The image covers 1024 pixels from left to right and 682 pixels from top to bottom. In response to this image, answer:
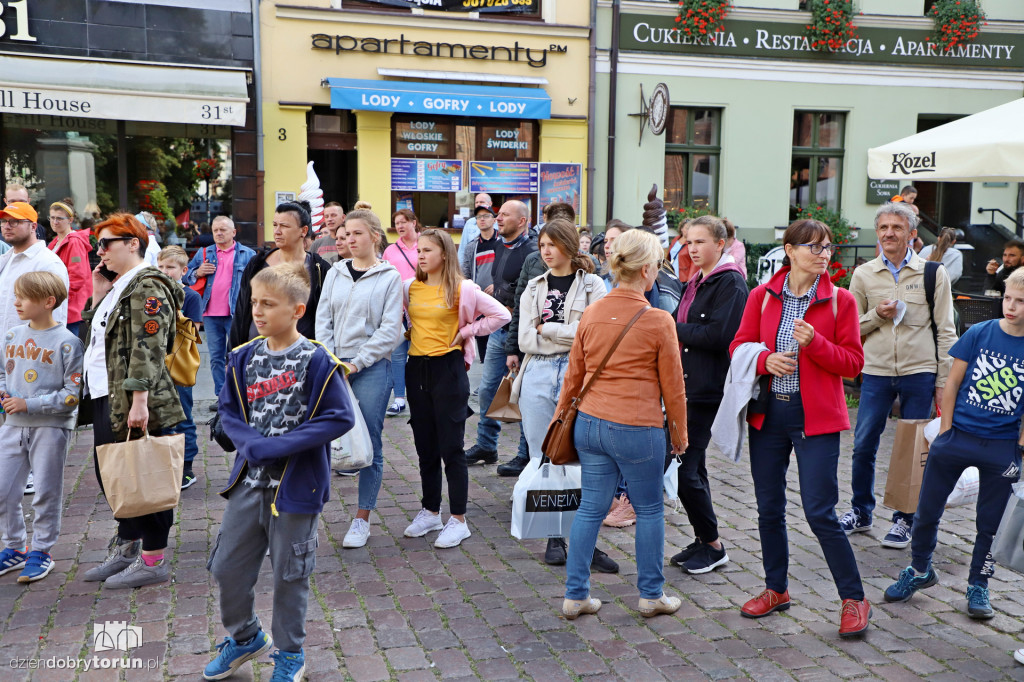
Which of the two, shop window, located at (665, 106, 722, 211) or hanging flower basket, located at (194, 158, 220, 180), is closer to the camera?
hanging flower basket, located at (194, 158, 220, 180)

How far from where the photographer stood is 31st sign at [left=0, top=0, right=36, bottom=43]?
489 inches

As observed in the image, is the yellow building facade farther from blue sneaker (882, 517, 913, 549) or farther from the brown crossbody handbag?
the brown crossbody handbag

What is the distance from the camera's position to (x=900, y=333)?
532cm

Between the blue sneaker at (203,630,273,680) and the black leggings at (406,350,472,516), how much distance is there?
1.81 meters

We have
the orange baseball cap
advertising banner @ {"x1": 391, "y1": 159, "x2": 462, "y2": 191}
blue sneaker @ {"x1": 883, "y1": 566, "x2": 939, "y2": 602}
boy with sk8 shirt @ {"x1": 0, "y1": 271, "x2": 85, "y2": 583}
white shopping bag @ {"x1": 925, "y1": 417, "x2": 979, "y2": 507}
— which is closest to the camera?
blue sneaker @ {"x1": 883, "y1": 566, "x2": 939, "y2": 602}

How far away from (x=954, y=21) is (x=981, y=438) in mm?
14851

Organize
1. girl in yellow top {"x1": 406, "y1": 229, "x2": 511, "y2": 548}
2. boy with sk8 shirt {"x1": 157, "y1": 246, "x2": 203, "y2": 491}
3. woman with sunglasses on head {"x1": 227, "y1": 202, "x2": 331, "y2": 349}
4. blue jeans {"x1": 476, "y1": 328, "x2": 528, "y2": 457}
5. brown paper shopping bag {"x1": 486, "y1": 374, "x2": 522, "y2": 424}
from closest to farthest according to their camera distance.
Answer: woman with sunglasses on head {"x1": 227, "y1": 202, "x2": 331, "y2": 349} < girl in yellow top {"x1": 406, "y1": 229, "x2": 511, "y2": 548} < brown paper shopping bag {"x1": 486, "y1": 374, "x2": 522, "y2": 424} < boy with sk8 shirt {"x1": 157, "y1": 246, "x2": 203, "y2": 491} < blue jeans {"x1": 476, "y1": 328, "x2": 528, "y2": 457}

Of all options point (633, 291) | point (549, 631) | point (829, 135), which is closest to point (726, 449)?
point (633, 291)

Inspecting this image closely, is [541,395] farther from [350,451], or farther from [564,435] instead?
[350,451]

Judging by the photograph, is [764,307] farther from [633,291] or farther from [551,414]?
[551,414]

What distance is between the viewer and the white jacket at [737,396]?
4156 millimetres

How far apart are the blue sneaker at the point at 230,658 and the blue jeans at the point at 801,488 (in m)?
1.81

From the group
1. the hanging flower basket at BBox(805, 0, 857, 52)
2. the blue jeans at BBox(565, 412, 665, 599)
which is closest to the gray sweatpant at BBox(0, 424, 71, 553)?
the blue jeans at BBox(565, 412, 665, 599)

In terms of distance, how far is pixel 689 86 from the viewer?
15.7 m
